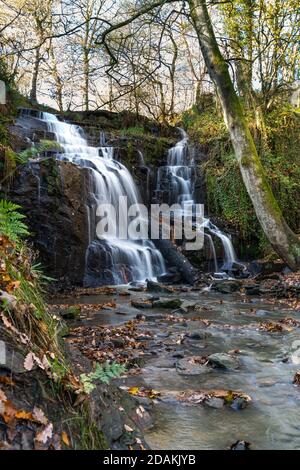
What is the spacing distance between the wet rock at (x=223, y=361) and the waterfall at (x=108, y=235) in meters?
6.10

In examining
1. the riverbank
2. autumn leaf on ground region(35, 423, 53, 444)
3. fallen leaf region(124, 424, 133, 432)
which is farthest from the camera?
the riverbank

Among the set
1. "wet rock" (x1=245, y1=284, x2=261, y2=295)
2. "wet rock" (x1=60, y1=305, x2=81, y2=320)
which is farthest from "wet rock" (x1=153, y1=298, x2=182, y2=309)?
"wet rock" (x1=245, y1=284, x2=261, y2=295)

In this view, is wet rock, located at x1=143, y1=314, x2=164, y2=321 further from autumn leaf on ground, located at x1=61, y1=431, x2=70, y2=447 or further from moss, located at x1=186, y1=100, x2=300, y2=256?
moss, located at x1=186, y1=100, x2=300, y2=256

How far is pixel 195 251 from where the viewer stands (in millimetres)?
12516

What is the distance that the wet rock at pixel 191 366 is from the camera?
440cm

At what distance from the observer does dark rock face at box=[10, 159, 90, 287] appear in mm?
10047

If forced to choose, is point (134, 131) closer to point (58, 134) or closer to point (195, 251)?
point (58, 134)

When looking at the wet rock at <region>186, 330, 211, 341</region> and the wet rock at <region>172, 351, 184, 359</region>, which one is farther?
the wet rock at <region>186, 330, 211, 341</region>

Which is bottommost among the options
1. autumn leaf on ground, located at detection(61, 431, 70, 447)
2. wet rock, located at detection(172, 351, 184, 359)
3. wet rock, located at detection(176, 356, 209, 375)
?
wet rock, located at detection(172, 351, 184, 359)

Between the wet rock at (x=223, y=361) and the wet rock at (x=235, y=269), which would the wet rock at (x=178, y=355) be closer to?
the wet rock at (x=223, y=361)

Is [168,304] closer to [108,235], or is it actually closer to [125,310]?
[125,310]

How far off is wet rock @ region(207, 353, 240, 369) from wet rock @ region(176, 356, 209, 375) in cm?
11

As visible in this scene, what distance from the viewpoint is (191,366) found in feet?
14.8

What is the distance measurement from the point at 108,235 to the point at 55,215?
7.34 ft
